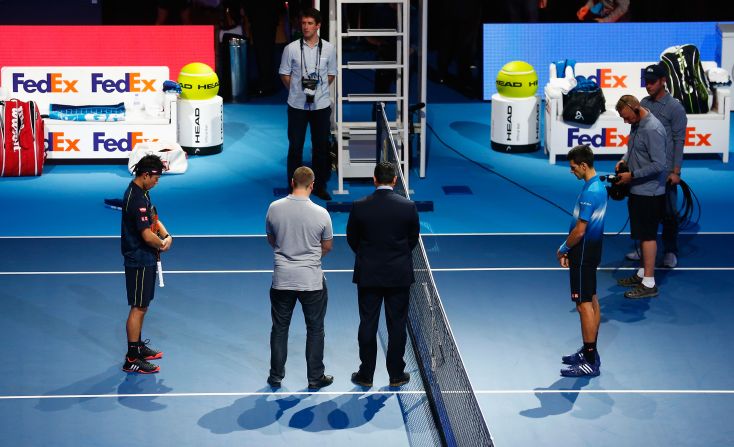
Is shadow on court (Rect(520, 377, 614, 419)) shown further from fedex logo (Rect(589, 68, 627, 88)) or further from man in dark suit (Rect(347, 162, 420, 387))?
fedex logo (Rect(589, 68, 627, 88))

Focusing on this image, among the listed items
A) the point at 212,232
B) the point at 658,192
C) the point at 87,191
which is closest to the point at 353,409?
the point at 658,192

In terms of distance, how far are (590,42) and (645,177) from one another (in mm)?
8703

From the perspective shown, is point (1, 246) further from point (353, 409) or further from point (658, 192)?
point (658, 192)

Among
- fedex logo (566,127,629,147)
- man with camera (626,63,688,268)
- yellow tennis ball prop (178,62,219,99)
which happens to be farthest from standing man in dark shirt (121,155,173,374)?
fedex logo (566,127,629,147)

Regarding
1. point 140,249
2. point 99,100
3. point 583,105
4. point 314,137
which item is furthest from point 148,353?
point 583,105

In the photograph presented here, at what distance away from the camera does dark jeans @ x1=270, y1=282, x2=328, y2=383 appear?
9.09 metres

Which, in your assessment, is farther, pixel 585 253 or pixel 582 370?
pixel 582 370

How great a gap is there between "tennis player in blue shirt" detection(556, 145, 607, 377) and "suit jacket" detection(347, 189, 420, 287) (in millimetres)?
1266

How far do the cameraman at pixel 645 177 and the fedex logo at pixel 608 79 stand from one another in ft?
20.2

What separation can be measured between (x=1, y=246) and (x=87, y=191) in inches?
88.0

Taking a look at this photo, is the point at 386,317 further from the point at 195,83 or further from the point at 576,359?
the point at 195,83

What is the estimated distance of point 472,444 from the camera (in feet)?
23.4

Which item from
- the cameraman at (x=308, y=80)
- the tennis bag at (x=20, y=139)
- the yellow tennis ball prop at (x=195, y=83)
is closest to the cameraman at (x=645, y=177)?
the cameraman at (x=308, y=80)

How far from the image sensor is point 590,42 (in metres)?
19.1
